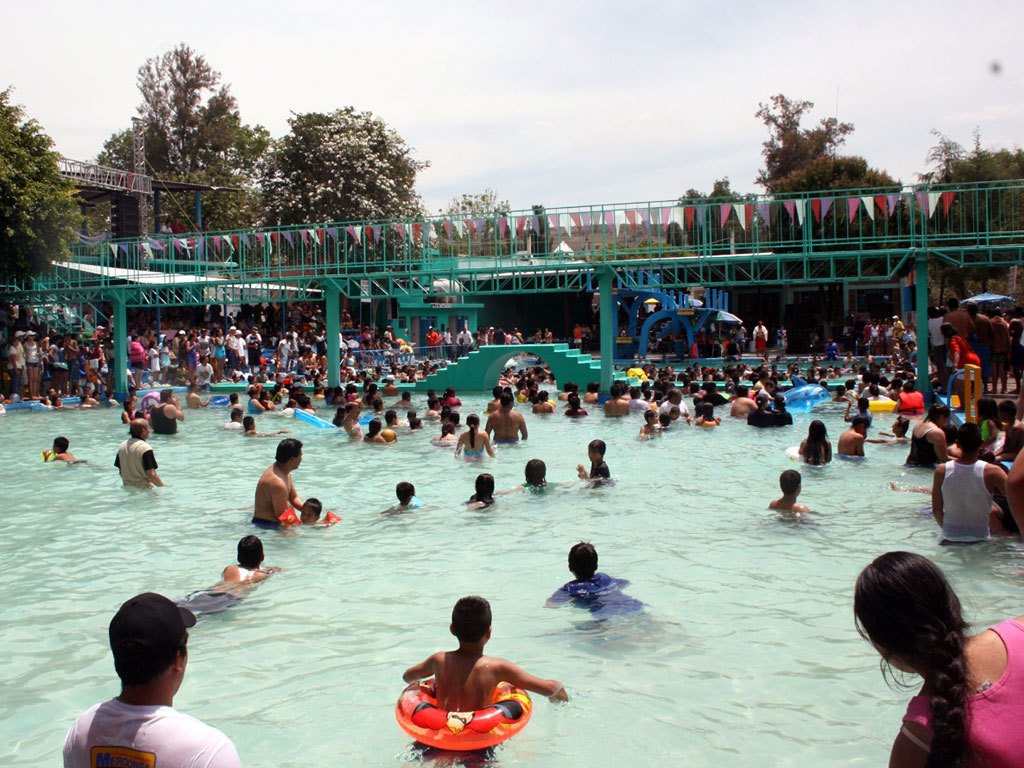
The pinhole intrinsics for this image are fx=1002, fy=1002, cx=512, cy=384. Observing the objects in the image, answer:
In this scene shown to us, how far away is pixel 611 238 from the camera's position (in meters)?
27.6

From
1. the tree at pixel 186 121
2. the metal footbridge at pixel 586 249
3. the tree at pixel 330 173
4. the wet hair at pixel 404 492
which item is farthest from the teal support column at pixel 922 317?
the tree at pixel 186 121

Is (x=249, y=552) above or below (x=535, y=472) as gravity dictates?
below

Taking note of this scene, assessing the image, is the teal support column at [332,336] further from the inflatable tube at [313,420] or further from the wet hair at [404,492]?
the wet hair at [404,492]

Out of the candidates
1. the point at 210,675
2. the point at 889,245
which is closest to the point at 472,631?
the point at 210,675

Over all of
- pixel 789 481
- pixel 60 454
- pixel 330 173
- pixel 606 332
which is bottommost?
pixel 789 481

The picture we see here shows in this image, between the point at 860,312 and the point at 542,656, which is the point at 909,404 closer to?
the point at 542,656

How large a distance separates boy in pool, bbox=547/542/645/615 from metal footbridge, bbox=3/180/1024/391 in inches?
694

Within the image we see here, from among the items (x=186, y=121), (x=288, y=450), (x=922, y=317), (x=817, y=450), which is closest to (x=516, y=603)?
(x=288, y=450)

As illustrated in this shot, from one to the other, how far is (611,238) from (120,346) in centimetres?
1597

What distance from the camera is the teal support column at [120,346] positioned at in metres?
31.6

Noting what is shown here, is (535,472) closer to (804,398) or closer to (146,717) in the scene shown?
(146,717)

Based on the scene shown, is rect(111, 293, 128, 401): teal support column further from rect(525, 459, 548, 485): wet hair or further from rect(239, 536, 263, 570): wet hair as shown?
rect(239, 536, 263, 570): wet hair

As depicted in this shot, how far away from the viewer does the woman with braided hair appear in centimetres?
241

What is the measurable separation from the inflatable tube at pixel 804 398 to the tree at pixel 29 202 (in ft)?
70.2
